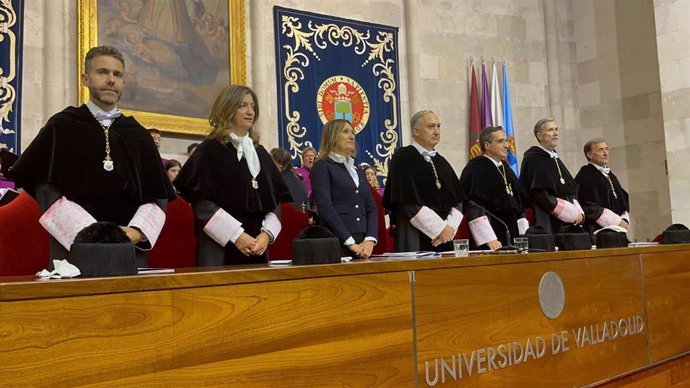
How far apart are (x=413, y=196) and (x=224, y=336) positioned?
3020 mm

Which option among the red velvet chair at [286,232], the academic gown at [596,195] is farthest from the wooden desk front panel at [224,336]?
Answer: the academic gown at [596,195]

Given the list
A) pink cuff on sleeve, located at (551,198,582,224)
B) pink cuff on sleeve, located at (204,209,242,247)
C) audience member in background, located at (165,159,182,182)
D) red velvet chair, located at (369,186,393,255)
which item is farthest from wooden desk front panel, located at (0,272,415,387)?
audience member in background, located at (165,159,182,182)

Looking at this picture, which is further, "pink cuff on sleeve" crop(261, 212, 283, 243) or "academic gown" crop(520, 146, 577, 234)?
"academic gown" crop(520, 146, 577, 234)

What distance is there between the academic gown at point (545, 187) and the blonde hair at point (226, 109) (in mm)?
2879

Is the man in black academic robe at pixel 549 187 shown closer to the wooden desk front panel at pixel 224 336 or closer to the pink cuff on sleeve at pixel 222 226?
the pink cuff on sleeve at pixel 222 226

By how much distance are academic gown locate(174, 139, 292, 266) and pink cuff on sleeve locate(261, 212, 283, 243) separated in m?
0.03

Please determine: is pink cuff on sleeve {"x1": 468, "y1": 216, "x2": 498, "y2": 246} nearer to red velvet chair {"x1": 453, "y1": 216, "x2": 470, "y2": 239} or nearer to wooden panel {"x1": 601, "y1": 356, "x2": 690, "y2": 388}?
red velvet chair {"x1": 453, "y1": 216, "x2": 470, "y2": 239}

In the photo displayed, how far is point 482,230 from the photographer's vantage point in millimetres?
4984

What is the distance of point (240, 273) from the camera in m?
1.81

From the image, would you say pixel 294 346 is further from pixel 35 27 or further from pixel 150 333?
pixel 35 27

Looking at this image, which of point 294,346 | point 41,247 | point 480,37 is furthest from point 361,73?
point 294,346

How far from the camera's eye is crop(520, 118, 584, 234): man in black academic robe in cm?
561

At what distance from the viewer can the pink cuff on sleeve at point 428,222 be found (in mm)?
4543

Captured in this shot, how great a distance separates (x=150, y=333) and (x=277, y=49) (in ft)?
23.4
